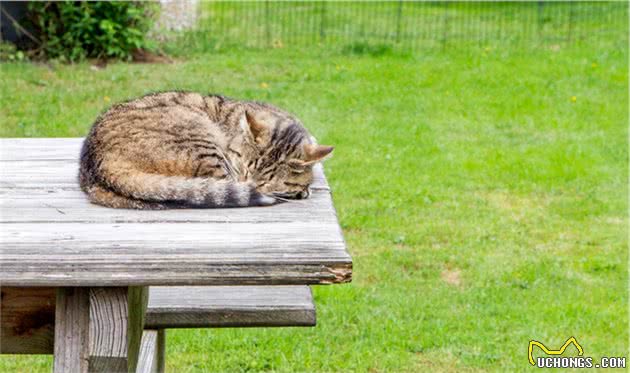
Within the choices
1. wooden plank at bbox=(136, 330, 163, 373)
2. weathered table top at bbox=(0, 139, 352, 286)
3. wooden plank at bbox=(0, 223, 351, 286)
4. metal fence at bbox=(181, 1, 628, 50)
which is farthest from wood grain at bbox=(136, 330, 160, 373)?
metal fence at bbox=(181, 1, 628, 50)

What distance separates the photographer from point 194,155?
3.02 m

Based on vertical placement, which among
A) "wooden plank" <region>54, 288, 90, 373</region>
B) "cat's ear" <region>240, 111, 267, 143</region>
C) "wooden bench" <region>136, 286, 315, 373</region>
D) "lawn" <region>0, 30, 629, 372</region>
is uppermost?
"cat's ear" <region>240, 111, 267, 143</region>

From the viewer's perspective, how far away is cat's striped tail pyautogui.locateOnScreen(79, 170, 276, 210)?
2676 mm

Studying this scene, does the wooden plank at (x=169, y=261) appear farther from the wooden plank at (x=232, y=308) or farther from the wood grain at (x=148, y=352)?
the wood grain at (x=148, y=352)

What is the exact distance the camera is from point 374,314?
5109mm

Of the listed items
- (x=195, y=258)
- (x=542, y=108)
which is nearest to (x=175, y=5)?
(x=542, y=108)

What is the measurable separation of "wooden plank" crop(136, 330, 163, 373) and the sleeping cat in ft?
2.44

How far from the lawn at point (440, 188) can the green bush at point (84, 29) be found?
12.8 inches

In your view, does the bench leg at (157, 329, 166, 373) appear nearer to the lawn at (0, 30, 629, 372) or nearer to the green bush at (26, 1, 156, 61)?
the lawn at (0, 30, 629, 372)

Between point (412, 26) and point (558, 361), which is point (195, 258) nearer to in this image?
point (558, 361)

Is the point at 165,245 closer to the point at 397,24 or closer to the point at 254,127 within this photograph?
the point at 254,127

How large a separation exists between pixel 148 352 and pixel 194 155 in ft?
3.03

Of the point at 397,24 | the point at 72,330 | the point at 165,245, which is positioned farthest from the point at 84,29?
the point at 165,245

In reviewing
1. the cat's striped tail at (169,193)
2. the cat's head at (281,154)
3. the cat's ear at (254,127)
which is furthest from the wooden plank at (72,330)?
the cat's ear at (254,127)
